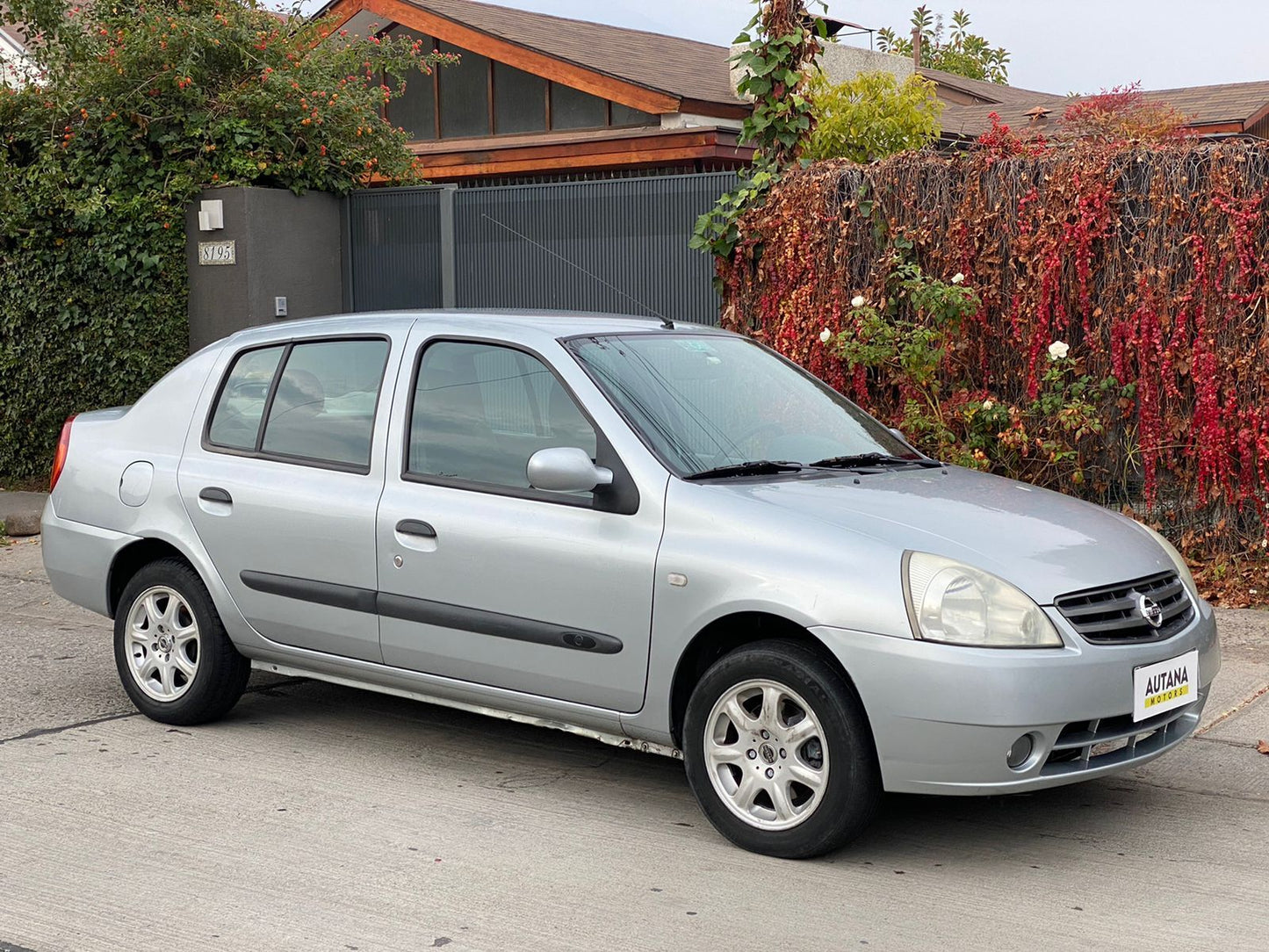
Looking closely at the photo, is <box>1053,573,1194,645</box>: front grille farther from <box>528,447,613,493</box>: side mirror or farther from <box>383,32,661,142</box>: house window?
<box>383,32,661,142</box>: house window

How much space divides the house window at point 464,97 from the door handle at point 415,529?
15.0 meters

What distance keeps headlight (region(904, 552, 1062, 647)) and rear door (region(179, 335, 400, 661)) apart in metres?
2.01

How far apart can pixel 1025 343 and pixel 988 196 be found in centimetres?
87

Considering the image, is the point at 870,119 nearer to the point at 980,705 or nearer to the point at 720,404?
the point at 720,404

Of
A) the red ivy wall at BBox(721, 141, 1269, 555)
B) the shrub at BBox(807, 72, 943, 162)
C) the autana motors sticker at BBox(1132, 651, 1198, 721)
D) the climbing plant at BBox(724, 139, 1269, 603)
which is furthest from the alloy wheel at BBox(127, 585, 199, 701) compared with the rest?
the shrub at BBox(807, 72, 943, 162)

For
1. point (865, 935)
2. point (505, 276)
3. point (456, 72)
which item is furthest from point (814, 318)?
point (456, 72)

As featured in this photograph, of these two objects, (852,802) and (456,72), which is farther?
(456,72)

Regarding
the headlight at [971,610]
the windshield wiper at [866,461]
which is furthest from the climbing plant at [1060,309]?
the headlight at [971,610]

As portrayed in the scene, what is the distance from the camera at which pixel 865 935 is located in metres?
4.07

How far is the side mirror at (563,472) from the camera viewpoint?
483 centimetres

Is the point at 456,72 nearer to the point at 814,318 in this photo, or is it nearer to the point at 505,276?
the point at 505,276

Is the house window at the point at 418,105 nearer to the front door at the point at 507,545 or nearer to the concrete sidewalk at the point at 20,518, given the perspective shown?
the concrete sidewalk at the point at 20,518

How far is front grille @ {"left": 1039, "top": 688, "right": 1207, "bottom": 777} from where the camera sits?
448cm

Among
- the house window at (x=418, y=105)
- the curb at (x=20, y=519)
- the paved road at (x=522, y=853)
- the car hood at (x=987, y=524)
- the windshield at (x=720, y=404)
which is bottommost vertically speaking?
the curb at (x=20, y=519)
